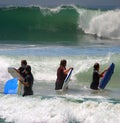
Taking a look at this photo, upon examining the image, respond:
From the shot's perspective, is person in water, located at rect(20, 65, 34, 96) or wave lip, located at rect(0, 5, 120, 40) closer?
person in water, located at rect(20, 65, 34, 96)

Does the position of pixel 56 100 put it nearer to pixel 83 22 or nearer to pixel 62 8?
pixel 83 22

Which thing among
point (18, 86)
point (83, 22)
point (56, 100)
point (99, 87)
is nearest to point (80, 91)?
point (99, 87)

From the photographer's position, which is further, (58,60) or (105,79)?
(58,60)

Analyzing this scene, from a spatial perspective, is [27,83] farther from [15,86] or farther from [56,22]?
[56,22]

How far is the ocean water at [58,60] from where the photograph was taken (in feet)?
30.2

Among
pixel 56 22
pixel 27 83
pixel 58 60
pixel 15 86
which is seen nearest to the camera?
pixel 27 83

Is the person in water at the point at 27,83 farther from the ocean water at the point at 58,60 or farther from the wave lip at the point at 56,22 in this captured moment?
the wave lip at the point at 56,22

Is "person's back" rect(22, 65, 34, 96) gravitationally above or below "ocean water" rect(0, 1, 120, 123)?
above

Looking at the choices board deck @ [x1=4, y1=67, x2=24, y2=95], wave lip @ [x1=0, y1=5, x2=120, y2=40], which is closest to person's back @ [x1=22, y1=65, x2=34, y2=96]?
board deck @ [x1=4, y1=67, x2=24, y2=95]

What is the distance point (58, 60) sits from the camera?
18031mm

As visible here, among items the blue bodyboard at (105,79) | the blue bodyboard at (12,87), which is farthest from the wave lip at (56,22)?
the blue bodyboard at (12,87)

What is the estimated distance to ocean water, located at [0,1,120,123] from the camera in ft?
30.2

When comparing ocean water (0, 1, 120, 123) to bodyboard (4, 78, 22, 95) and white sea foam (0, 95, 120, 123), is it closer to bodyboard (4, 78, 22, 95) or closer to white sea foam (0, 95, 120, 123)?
white sea foam (0, 95, 120, 123)

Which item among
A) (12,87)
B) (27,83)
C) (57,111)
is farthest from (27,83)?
(57,111)
